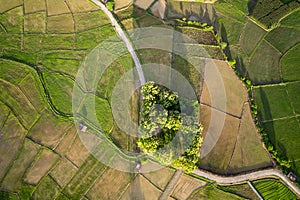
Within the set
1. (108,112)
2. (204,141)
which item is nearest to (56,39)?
(108,112)

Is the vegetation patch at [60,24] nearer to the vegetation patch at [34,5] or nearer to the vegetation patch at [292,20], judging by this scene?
the vegetation patch at [34,5]

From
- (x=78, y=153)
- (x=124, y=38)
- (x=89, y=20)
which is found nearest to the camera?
(x=78, y=153)

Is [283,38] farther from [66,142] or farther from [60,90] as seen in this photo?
[66,142]

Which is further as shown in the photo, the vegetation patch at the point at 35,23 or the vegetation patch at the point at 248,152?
the vegetation patch at the point at 35,23

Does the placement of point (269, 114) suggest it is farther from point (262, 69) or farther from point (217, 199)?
point (217, 199)

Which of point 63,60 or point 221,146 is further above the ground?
point 221,146

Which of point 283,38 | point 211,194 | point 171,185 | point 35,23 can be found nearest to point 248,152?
point 211,194

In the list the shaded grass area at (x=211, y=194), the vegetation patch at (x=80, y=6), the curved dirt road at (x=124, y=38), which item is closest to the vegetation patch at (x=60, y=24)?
the vegetation patch at (x=80, y=6)

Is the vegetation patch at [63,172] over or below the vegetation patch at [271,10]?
below

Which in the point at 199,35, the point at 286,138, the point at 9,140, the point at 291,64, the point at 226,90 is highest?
the point at 291,64
